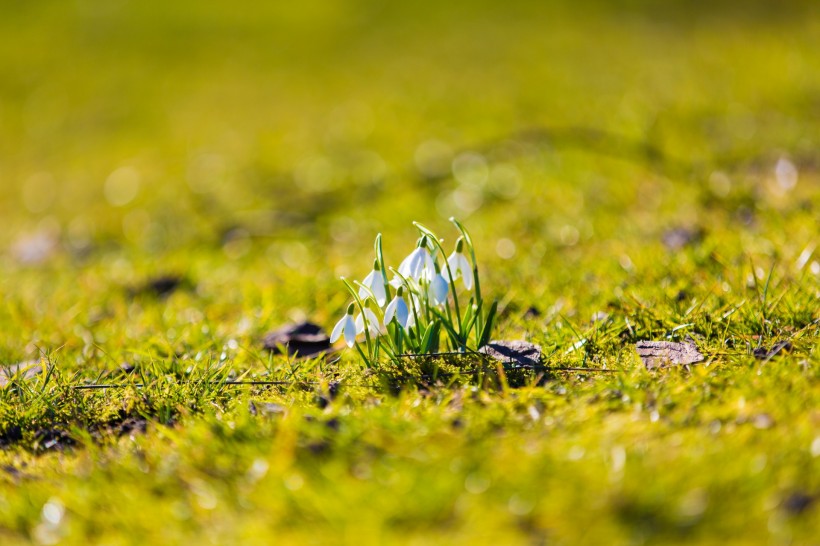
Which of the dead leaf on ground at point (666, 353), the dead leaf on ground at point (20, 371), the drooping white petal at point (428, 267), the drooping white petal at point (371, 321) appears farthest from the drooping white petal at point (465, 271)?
the dead leaf on ground at point (20, 371)

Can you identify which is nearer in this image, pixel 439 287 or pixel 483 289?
pixel 439 287

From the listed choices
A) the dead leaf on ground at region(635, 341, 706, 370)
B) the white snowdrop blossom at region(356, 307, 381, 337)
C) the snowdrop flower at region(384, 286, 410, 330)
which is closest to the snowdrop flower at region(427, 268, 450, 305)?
the snowdrop flower at region(384, 286, 410, 330)

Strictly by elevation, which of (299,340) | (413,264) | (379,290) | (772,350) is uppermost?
(413,264)

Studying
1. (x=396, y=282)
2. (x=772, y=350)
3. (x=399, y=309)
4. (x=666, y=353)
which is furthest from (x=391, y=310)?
(x=772, y=350)

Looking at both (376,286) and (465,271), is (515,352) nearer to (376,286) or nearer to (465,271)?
(465,271)

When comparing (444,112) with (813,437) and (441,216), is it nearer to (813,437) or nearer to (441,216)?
(441,216)

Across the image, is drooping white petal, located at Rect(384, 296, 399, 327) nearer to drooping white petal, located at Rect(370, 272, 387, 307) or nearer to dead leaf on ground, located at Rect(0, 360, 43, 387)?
drooping white petal, located at Rect(370, 272, 387, 307)

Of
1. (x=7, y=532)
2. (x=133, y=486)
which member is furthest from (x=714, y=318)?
(x=7, y=532)
